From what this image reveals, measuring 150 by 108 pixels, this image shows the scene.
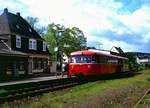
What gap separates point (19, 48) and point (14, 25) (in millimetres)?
3841

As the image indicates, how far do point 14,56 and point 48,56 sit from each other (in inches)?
775

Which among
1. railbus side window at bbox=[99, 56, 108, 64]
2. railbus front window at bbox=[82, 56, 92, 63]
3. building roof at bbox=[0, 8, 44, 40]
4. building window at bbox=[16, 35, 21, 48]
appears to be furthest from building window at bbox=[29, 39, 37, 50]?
railbus front window at bbox=[82, 56, 92, 63]

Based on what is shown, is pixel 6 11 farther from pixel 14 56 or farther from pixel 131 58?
pixel 131 58

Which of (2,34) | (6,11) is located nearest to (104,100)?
(2,34)

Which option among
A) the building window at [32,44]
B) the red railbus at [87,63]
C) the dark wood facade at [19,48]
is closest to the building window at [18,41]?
the dark wood facade at [19,48]

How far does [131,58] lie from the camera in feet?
300

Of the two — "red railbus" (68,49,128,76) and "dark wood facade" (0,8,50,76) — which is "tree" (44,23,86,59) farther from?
"red railbus" (68,49,128,76)

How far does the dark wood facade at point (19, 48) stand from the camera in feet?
151

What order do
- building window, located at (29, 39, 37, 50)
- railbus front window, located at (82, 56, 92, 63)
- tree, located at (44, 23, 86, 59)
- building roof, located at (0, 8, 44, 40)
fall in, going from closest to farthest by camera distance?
railbus front window, located at (82, 56, 92, 63) < building roof, located at (0, 8, 44, 40) < building window, located at (29, 39, 37, 50) < tree, located at (44, 23, 86, 59)

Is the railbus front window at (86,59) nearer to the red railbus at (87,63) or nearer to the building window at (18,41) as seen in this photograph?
the red railbus at (87,63)

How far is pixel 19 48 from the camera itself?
5553 centimetres

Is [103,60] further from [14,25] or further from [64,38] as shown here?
[64,38]

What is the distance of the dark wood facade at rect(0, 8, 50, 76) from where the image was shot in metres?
46.0

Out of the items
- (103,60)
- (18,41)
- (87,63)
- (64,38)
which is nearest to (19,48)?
(18,41)
